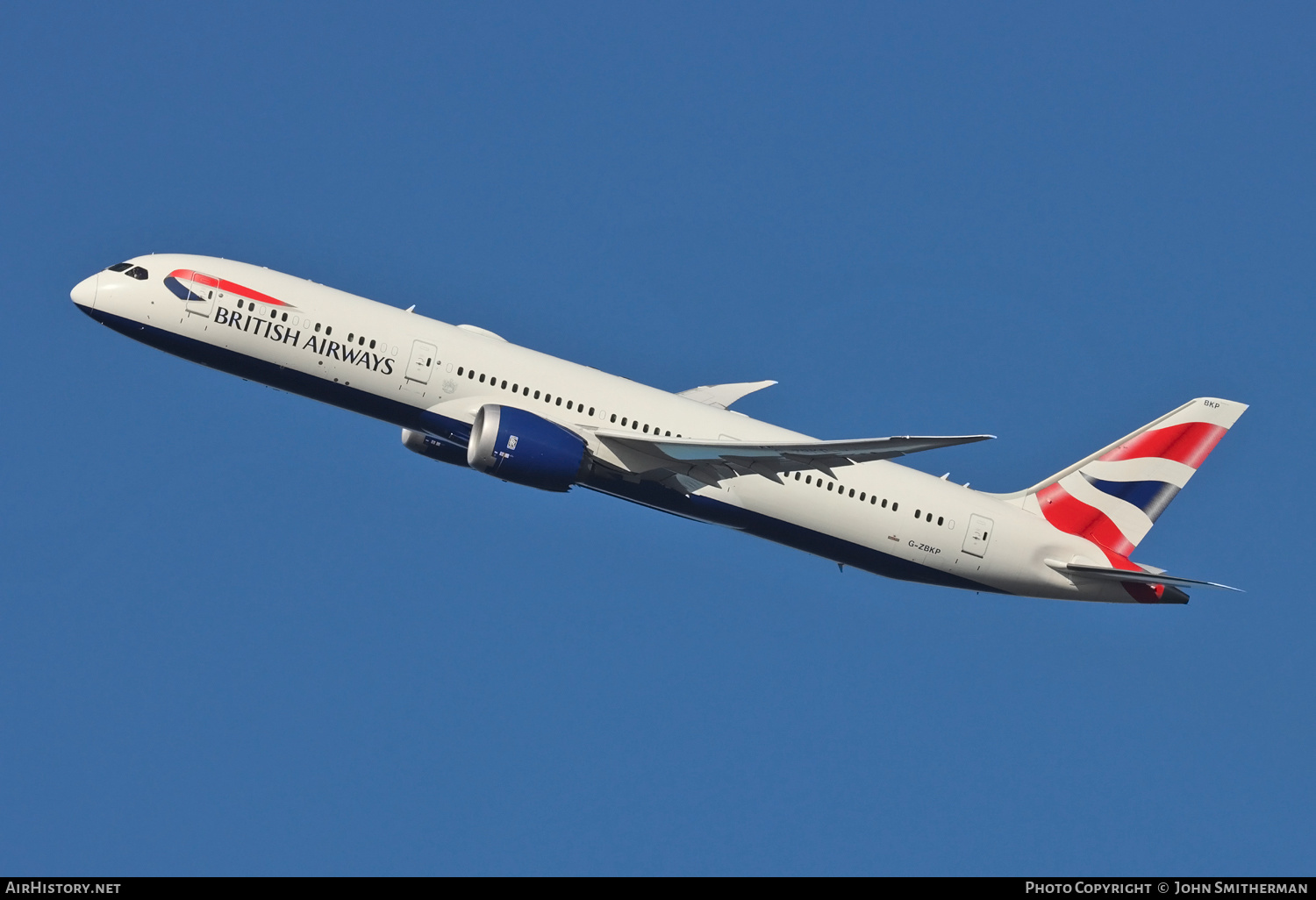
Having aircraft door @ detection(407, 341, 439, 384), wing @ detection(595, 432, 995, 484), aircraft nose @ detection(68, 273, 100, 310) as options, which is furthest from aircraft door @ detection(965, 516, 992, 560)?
aircraft nose @ detection(68, 273, 100, 310)

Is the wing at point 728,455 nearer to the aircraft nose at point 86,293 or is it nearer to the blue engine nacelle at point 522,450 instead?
the blue engine nacelle at point 522,450

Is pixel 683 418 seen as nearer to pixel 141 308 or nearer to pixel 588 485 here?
pixel 588 485

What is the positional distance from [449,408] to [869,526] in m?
14.5

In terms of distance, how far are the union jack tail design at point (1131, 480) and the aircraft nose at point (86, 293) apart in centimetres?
3185

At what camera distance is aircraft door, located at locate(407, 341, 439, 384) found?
49.2m

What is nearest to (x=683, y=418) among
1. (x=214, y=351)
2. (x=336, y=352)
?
(x=336, y=352)

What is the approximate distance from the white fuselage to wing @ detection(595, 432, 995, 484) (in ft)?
2.25

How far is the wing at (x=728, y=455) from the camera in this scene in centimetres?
4562

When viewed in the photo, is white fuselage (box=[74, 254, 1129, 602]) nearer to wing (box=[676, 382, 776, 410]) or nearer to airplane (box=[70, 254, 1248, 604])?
airplane (box=[70, 254, 1248, 604])

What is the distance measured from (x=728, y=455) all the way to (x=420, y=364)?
10.1 m

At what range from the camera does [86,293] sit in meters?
49.2

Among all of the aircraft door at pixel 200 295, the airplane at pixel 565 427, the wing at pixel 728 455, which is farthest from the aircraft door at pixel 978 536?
the aircraft door at pixel 200 295

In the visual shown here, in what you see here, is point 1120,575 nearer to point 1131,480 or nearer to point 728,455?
point 1131,480
